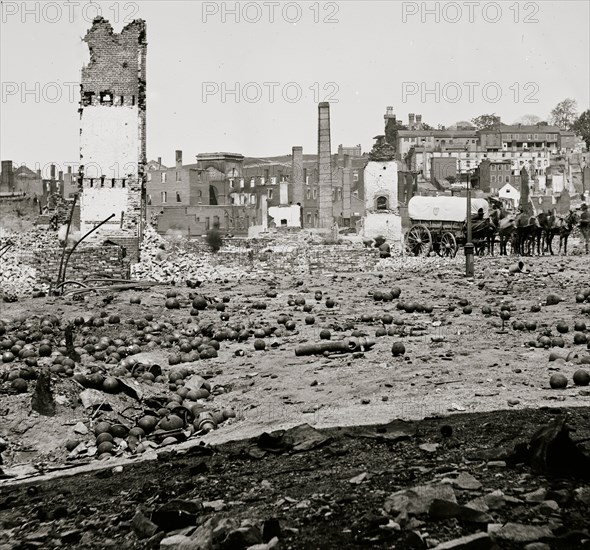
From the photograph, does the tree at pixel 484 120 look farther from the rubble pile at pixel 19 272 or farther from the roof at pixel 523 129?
the rubble pile at pixel 19 272

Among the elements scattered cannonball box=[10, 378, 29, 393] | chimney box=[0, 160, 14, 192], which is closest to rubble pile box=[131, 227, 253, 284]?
scattered cannonball box=[10, 378, 29, 393]

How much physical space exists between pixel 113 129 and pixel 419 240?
444 inches

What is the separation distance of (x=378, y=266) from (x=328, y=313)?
10895mm

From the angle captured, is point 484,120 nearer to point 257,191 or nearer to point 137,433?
point 257,191

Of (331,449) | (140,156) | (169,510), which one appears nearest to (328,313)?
(331,449)

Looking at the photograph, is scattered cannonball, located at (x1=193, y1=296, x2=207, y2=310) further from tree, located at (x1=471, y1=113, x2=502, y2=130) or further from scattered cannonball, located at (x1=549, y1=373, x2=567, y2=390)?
tree, located at (x1=471, y1=113, x2=502, y2=130)

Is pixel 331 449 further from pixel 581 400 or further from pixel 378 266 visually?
pixel 378 266

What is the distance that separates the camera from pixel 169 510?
4.62m

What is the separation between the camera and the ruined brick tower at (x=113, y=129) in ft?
92.3

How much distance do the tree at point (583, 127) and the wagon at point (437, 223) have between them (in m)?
97.2

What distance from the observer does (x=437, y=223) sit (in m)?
29.2

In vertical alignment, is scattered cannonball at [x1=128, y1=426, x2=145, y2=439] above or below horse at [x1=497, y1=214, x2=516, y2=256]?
below

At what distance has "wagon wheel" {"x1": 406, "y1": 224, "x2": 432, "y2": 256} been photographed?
95.8 feet

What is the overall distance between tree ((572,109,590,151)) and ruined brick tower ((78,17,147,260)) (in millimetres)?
101877
